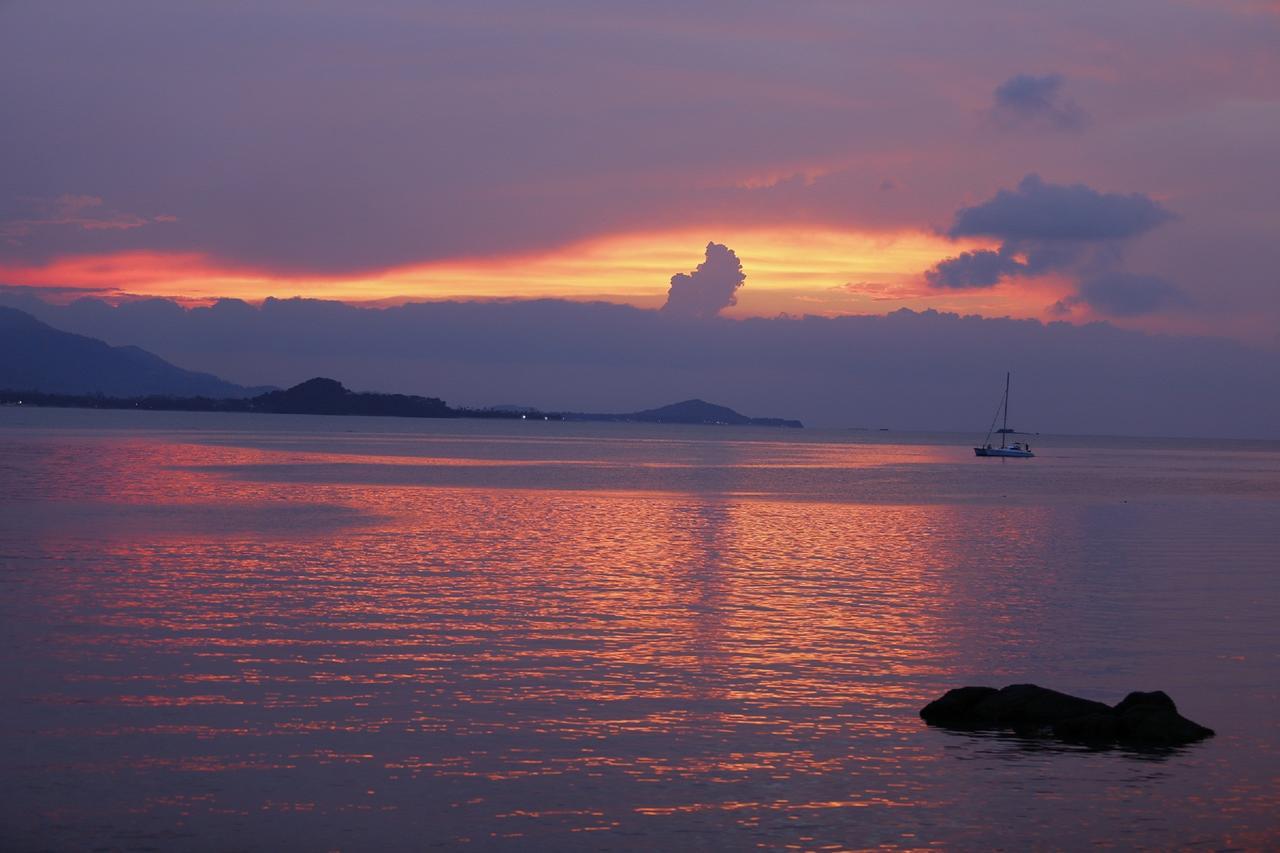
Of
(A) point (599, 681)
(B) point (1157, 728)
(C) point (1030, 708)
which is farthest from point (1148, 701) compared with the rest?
(A) point (599, 681)

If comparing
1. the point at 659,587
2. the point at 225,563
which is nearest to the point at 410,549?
the point at 225,563

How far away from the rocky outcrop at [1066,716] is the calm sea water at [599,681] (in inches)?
21.0

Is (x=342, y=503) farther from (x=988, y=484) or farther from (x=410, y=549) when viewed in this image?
(x=988, y=484)

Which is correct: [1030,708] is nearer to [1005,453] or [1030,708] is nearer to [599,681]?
[599,681]

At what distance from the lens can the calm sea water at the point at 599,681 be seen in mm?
14680

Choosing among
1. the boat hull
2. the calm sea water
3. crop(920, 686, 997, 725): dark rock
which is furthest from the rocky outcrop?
the boat hull

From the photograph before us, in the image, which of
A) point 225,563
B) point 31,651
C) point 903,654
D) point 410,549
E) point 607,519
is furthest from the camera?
point 607,519

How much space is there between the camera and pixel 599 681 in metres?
21.5

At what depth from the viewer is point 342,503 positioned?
203ft

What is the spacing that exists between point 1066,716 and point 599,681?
7334mm

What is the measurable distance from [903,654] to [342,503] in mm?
41922

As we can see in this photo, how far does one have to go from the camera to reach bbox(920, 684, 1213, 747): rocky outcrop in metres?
18.2

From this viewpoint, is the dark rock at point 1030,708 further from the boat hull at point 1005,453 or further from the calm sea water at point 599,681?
the boat hull at point 1005,453

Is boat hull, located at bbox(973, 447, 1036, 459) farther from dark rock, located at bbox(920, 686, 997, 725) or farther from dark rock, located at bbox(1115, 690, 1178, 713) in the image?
dark rock, located at bbox(920, 686, 997, 725)
